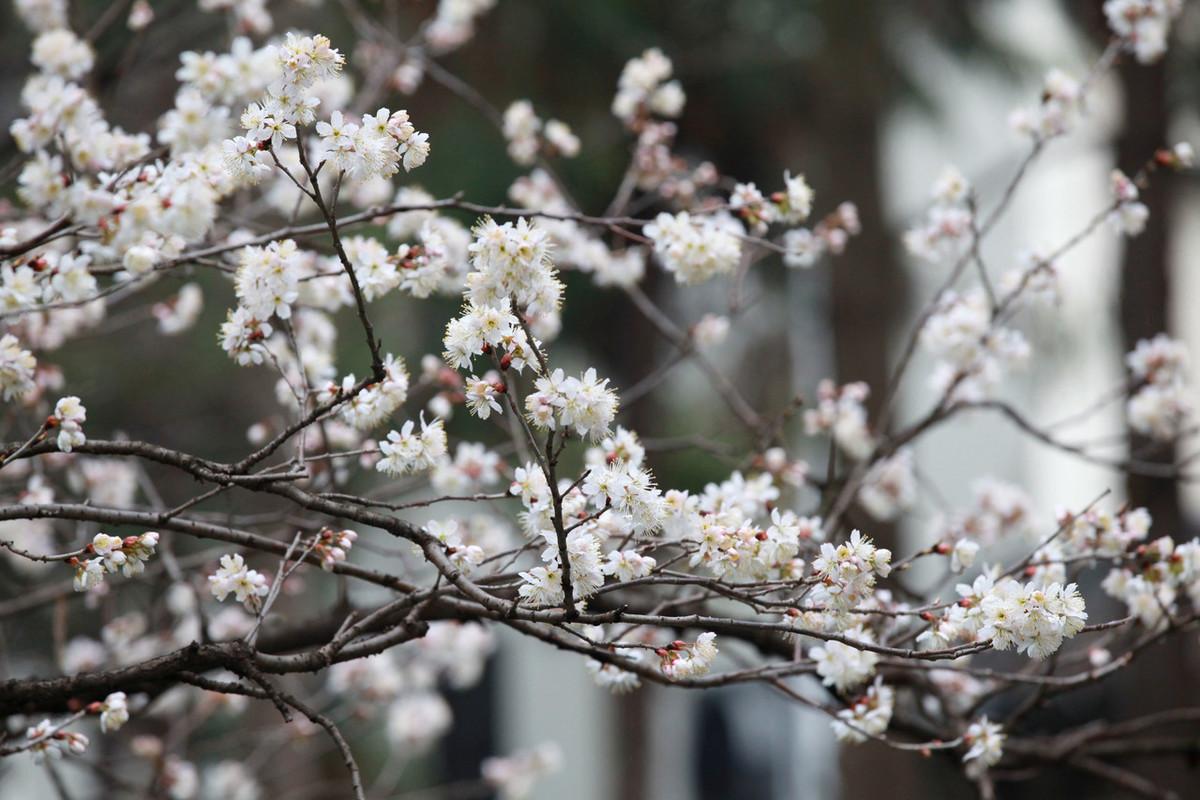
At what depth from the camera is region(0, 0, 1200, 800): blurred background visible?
22.9ft

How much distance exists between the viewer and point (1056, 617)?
195cm

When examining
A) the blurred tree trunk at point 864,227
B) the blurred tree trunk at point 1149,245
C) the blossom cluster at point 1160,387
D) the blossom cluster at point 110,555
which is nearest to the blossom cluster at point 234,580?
the blossom cluster at point 110,555

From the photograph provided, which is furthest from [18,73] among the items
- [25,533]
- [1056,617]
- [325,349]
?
[1056,617]

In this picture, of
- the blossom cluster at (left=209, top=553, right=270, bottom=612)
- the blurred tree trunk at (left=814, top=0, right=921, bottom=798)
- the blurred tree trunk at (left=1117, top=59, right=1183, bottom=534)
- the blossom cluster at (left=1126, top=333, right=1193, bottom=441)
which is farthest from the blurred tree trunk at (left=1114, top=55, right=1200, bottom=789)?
the blossom cluster at (left=209, top=553, right=270, bottom=612)

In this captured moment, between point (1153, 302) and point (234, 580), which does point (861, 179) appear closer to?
point (1153, 302)

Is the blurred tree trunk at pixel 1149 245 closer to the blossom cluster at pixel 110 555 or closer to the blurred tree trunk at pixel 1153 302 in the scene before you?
the blurred tree trunk at pixel 1153 302

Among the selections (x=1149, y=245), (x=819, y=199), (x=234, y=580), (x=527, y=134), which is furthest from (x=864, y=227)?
(x=234, y=580)

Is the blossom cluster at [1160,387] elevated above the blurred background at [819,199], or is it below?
below

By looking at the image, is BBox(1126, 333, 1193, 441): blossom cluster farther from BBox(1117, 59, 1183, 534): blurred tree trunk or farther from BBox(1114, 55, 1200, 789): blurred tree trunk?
BBox(1117, 59, 1183, 534): blurred tree trunk

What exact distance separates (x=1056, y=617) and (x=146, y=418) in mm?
8914

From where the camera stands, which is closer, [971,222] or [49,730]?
[49,730]

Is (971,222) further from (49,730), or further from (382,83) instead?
(49,730)

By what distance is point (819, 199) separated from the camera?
835cm

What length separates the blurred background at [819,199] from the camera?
698 cm
